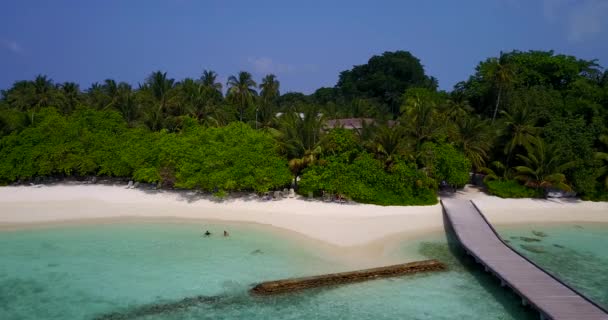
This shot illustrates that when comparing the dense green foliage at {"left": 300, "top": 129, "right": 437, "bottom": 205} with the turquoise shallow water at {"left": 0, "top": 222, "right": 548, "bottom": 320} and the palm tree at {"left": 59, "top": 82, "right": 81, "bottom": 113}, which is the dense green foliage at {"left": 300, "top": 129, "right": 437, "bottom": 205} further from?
Result: the palm tree at {"left": 59, "top": 82, "right": 81, "bottom": 113}

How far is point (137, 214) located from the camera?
22672 mm

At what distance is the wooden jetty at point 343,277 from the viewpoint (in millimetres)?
14692

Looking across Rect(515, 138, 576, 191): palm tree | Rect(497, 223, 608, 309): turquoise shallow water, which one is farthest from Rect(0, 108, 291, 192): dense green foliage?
Rect(515, 138, 576, 191): palm tree

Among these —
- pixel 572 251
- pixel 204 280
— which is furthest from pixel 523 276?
pixel 204 280

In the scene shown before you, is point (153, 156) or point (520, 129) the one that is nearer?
point (153, 156)

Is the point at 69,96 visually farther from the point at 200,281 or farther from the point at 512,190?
the point at 512,190

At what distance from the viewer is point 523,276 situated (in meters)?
14.7

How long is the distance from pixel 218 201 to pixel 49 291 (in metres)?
10.8

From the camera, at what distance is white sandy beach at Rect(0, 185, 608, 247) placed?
69.5 ft

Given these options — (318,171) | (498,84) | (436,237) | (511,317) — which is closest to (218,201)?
(318,171)

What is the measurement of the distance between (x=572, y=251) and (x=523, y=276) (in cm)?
683

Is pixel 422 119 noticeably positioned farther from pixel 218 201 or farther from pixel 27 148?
A: pixel 27 148

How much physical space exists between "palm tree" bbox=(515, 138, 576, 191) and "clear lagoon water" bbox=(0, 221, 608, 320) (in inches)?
222

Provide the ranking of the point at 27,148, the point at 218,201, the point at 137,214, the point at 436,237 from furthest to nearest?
the point at 27,148 → the point at 218,201 → the point at 137,214 → the point at 436,237
